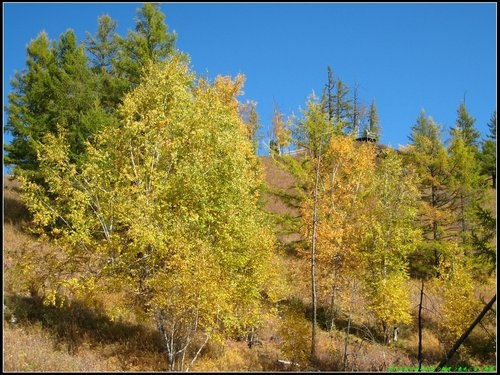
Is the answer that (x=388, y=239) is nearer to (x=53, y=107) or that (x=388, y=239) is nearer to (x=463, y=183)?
(x=463, y=183)

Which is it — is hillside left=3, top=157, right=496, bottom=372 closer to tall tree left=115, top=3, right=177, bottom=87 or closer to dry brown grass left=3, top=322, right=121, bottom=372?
dry brown grass left=3, top=322, right=121, bottom=372

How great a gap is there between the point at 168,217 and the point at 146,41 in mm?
12367

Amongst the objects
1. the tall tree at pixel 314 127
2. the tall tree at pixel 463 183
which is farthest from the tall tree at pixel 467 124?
the tall tree at pixel 314 127

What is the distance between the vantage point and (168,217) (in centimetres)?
1354

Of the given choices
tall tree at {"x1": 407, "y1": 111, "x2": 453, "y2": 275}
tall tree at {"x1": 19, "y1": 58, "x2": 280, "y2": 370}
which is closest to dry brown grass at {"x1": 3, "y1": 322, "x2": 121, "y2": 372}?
tall tree at {"x1": 19, "y1": 58, "x2": 280, "y2": 370}

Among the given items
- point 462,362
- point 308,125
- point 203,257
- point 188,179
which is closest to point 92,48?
point 308,125

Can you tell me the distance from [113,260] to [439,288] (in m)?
18.3

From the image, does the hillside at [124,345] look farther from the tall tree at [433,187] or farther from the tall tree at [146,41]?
the tall tree at [146,41]

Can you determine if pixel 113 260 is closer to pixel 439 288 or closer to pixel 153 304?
pixel 153 304

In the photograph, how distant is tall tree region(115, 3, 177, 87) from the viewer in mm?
22141

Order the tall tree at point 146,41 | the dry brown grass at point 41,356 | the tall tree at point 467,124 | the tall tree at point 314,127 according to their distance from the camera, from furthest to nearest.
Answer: the tall tree at point 467,124
the tall tree at point 146,41
the tall tree at point 314,127
the dry brown grass at point 41,356

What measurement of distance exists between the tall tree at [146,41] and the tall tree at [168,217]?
250 inches

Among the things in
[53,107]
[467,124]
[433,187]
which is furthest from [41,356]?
[467,124]

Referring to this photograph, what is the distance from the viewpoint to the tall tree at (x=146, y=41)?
2214 centimetres
